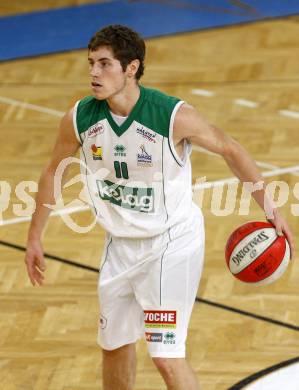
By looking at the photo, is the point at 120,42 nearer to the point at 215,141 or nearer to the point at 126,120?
the point at 126,120

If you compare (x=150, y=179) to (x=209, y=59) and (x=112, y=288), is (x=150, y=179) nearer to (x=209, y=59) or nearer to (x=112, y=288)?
(x=112, y=288)

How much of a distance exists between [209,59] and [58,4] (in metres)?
3.22

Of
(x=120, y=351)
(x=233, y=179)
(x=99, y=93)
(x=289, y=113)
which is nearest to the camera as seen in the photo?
(x=99, y=93)

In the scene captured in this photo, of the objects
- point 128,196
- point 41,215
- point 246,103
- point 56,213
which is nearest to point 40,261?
point 41,215

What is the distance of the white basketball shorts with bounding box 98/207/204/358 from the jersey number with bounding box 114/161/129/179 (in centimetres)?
35

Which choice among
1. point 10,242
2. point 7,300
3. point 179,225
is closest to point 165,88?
point 10,242

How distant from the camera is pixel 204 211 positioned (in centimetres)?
920

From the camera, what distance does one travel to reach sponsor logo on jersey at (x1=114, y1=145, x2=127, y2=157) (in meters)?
5.56

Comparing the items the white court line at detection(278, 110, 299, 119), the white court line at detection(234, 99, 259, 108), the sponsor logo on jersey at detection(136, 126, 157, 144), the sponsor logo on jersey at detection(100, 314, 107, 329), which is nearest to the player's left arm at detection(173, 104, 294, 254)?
the sponsor logo on jersey at detection(136, 126, 157, 144)

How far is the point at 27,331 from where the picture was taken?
7.39 meters

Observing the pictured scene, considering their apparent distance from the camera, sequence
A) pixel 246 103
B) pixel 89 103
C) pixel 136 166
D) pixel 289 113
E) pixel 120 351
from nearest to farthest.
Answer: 1. pixel 136 166
2. pixel 89 103
3. pixel 120 351
4. pixel 289 113
5. pixel 246 103

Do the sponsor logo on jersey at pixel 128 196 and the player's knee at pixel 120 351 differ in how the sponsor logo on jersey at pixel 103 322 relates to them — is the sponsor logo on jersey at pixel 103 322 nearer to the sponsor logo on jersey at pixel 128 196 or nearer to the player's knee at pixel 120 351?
the player's knee at pixel 120 351

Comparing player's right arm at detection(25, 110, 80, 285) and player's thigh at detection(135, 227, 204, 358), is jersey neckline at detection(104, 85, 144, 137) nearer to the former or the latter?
player's right arm at detection(25, 110, 80, 285)

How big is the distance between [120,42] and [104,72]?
0.53ft
